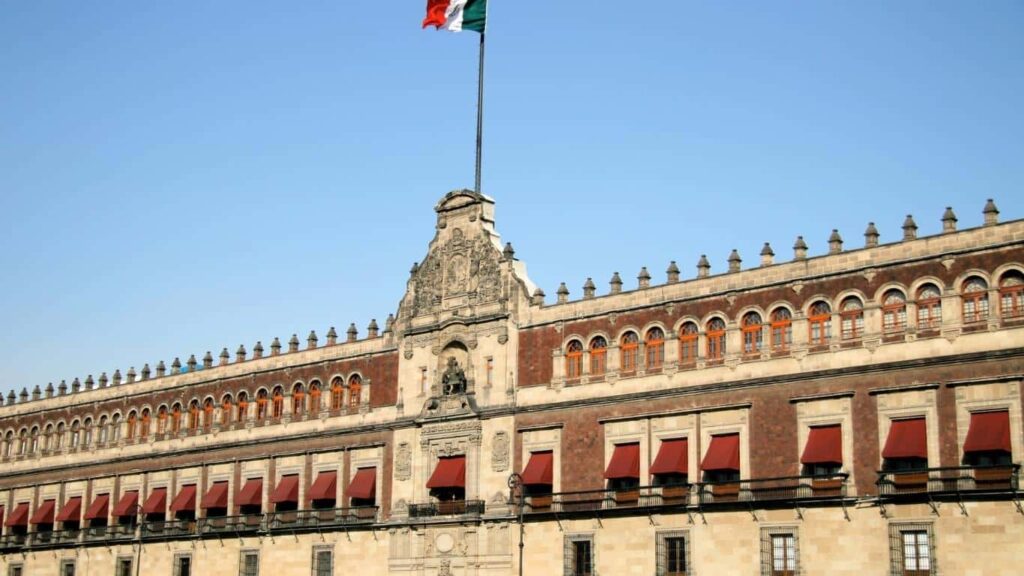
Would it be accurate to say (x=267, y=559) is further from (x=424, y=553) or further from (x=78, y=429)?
(x=78, y=429)

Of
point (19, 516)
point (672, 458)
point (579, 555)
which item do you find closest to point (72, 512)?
point (19, 516)

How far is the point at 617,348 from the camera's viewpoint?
62.7m

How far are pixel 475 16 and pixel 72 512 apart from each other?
4039 cm

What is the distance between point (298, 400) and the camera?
77000 mm

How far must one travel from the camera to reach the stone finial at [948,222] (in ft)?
174

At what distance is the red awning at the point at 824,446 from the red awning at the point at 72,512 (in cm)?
5059

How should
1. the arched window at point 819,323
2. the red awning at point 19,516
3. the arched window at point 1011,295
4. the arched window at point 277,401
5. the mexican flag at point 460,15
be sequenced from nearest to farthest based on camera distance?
1. the arched window at point 1011,295
2. the arched window at point 819,323
3. the mexican flag at point 460,15
4. the arched window at point 277,401
5. the red awning at point 19,516

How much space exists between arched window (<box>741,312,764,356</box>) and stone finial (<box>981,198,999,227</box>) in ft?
32.8

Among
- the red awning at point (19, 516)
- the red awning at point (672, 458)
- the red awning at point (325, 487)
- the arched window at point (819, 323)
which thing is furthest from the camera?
the red awning at point (19, 516)

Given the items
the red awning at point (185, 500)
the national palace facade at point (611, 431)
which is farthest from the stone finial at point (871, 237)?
the red awning at point (185, 500)

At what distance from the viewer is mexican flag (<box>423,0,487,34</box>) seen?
71812mm

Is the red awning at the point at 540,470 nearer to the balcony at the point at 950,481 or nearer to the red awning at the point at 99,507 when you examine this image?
the balcony at the point at 950,481

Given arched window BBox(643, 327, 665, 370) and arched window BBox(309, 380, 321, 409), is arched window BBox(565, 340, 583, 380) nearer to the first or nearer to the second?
arched window BBox(643, 327, 665, 370)

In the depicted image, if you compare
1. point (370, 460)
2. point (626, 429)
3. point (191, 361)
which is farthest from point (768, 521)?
point (191, 361)
